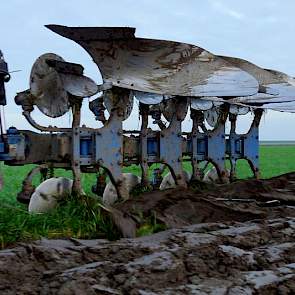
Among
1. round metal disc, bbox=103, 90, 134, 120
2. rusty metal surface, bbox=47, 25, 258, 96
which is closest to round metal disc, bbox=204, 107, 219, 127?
rusty metal surface, bbox=47, 25, 258, 96

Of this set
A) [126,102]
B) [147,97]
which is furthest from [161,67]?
[126,102]

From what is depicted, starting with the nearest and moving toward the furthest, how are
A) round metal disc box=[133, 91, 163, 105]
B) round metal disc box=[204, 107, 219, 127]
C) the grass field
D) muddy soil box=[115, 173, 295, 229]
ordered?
the grass field < muddy soil box=[115, 173, 295, 229] < round metal disc box=[133, 91, 163, 105] < round metal disc box=[204, 107, 219, 127]

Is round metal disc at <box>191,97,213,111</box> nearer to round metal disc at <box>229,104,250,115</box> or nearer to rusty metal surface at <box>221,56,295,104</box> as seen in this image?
rusty metal surface at <box>221,56,295,104</box>

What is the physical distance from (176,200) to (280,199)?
56.2 inches

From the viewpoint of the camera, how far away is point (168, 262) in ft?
12.2

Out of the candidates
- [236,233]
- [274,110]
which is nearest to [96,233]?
[236,233]

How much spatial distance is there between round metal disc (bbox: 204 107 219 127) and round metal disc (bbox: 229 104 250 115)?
0.81 ft

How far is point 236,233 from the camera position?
4723mm

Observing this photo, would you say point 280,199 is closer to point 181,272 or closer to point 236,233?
point 236,233

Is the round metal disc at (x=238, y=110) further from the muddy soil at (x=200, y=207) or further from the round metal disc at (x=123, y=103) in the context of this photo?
the muddy soil at (x=200, y=207)

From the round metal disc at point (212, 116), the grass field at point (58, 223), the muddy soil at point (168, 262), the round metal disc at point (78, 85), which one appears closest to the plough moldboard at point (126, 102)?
the round metal disc at point (78, 85)

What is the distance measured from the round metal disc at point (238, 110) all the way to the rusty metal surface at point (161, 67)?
2.07 m

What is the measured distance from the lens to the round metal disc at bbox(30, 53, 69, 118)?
6305mm

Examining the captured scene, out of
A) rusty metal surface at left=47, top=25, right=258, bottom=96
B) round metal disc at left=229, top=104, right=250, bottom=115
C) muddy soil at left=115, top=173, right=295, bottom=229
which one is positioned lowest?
muddy soil at left=115, top=173, right=295, bottom=229
